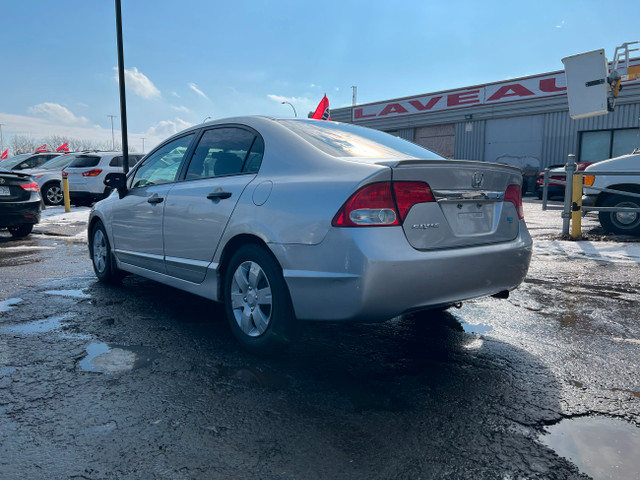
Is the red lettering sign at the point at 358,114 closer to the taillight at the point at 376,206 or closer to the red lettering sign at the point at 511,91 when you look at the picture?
the red lettering sign at the point at 511,91

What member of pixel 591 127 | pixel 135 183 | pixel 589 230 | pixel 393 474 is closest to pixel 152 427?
pixel 393 474

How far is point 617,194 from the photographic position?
878cm

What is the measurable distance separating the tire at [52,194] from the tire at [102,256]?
11.9 meters

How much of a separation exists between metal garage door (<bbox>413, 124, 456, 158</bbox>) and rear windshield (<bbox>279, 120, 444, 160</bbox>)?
91.4 ft

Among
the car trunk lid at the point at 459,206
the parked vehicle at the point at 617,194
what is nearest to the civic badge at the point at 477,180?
Result: the car trunk lid at the point at 459,206

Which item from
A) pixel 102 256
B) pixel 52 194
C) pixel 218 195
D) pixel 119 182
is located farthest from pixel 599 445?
pixel 52 194

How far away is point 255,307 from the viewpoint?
3428mm

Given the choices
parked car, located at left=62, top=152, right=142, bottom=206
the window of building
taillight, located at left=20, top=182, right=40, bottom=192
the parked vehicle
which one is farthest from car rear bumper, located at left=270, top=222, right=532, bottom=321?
the window of building

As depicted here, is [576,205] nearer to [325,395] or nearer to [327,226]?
[327,226]

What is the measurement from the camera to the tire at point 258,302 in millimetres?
3215

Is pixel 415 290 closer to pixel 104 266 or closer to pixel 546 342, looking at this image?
pixel 546 342

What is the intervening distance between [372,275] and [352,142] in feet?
4.25

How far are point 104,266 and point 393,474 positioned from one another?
14.5 ft

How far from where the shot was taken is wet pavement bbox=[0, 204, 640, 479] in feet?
7.25
